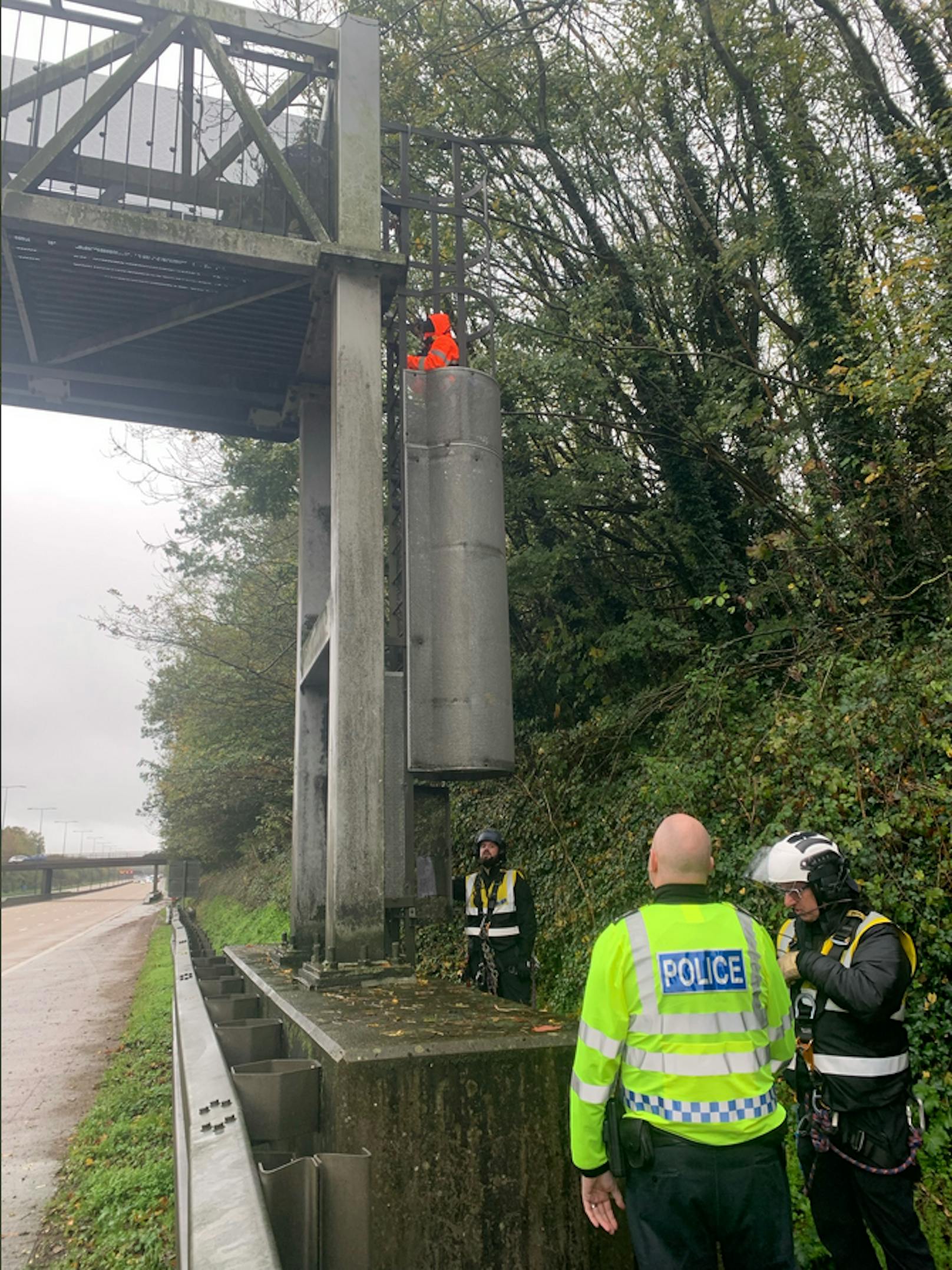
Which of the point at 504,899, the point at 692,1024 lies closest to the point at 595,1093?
the point at 692,1024

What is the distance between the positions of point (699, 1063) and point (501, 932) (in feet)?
14.9

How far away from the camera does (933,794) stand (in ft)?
19.7

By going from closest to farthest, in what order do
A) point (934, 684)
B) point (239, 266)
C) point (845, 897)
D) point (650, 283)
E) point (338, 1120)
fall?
point (338, 1120)
point (845, 897)
point (934, 684)
point (239, 266)
point (650, 283)

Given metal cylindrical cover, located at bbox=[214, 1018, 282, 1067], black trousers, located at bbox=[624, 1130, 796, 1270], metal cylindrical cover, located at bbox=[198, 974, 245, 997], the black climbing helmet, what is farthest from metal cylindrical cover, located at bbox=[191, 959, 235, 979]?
black trousers, located at bbox=[624, 1130, 796, 1270]

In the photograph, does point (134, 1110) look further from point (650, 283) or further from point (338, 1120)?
point (650, 283)

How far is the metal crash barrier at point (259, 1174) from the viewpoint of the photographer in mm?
2523

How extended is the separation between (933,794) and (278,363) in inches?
329

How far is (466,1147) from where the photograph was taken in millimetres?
3852

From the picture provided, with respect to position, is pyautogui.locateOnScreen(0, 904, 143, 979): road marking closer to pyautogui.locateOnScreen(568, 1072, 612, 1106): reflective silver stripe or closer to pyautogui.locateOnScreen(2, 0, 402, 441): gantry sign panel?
pyautogui.locateOnScreen(2, 0, 402, 441): gantry sign panel

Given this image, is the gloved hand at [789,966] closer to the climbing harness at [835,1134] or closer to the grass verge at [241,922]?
the climbing harness at [835,1134]

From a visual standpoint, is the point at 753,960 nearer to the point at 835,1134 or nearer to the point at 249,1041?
the point at 835,1134

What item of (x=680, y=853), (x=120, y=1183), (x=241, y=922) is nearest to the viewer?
(x=680, y=853)

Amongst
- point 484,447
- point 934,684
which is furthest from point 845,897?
point 484,447

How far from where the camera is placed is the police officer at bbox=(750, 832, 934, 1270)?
378 centimetres
